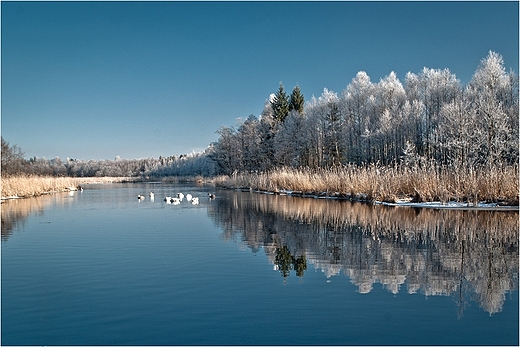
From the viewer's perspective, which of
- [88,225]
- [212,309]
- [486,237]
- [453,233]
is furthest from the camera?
[88,225]

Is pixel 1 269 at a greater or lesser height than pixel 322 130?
lesser

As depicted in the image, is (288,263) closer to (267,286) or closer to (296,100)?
(267,286)

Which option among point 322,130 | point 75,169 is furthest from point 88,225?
point 75,169

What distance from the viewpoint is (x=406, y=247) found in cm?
818

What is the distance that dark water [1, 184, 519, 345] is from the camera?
4.20 metres

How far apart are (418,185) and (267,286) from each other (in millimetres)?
13168

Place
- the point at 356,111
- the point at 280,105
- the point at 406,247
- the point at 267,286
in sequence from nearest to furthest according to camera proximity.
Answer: the point at 267,286, the point at 406,247, the point at 356,111, the point at 280,105

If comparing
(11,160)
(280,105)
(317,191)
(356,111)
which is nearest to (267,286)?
(317,191)

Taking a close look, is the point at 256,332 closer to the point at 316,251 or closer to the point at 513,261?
the point at 316,251

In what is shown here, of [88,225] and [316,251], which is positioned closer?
[316,251]

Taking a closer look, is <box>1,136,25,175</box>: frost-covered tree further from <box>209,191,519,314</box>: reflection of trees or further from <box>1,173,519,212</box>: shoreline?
<box>209,191,519,314</box>: reflection of trees

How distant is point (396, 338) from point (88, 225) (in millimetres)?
11126

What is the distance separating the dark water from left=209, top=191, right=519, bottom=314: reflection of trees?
0.11ft

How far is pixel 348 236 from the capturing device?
383 inches
